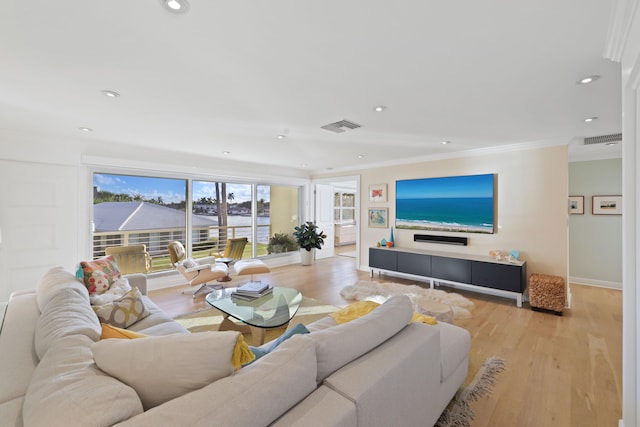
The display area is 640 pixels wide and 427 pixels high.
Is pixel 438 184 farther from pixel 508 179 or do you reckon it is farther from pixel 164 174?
pixel 164 174

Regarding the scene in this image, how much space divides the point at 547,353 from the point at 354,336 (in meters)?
2.54

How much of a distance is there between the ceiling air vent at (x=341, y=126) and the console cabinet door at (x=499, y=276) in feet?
9.11

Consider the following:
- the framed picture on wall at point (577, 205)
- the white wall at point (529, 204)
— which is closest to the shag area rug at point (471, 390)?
the white wall at point (529, 204)

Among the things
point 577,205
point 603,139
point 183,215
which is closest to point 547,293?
point 603,139

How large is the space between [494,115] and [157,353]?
3489 millimetres

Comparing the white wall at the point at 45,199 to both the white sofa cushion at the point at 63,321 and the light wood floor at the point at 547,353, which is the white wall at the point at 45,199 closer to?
the light wood floor at the point at 547,353

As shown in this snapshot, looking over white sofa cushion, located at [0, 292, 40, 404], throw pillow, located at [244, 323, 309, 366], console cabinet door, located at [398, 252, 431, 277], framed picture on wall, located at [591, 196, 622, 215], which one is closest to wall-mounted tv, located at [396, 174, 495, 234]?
console cabinet door, located at [398, 252, 431, 277]

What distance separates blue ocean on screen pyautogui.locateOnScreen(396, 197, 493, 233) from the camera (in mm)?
4445

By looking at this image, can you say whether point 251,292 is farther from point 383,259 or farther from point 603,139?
point 603,139

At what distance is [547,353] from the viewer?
2.62 meters

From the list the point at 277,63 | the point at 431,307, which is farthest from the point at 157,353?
the point at 431,307

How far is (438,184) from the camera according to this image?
492cm

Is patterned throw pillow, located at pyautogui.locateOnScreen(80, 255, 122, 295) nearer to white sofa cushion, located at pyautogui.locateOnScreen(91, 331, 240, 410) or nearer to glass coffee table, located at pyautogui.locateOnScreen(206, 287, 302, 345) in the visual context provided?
glass coffee table, located at pyautogui.locateOnScreen(206, 287, 302, 345)

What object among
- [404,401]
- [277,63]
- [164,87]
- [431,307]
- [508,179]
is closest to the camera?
[404,401]
